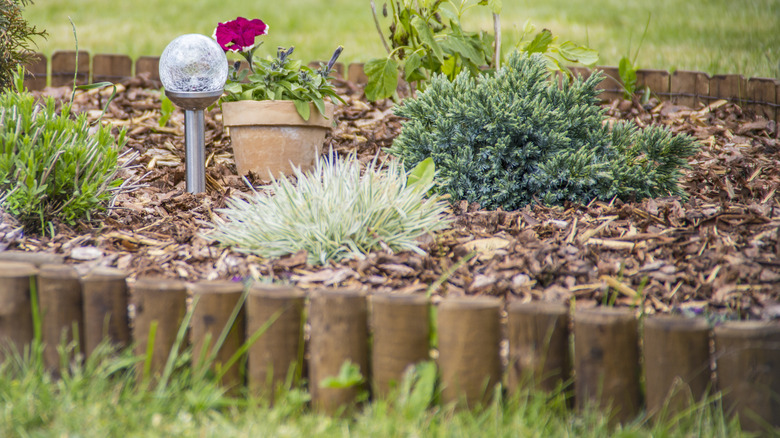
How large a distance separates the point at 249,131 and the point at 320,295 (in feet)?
7.27

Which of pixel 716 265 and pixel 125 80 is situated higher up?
pixel 125 80

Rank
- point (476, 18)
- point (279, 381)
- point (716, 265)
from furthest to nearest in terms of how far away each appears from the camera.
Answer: point (476, 18) → point (716, 265) → point (279, 381)

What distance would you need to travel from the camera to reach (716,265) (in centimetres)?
218

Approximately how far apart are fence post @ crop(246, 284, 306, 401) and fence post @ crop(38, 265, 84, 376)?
1.49ft

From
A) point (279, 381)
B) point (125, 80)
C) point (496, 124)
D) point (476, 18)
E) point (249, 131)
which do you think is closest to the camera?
point (279, 381)

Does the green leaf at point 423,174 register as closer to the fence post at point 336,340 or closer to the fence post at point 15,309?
the fence post at point 336,340

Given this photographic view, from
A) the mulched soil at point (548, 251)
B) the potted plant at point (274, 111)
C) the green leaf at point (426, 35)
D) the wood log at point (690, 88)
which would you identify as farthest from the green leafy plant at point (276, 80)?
the wood log at point (690, 88)

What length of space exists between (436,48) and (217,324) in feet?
8.47

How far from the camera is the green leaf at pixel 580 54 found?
377cm

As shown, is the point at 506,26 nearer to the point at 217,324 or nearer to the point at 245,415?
the point at 217,324

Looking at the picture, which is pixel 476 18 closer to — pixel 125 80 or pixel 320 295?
pixel 125 80

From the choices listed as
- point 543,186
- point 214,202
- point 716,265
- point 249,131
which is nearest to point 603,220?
point 543,186

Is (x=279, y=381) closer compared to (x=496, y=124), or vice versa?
(x=279, y=381)

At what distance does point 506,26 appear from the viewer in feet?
29.7
